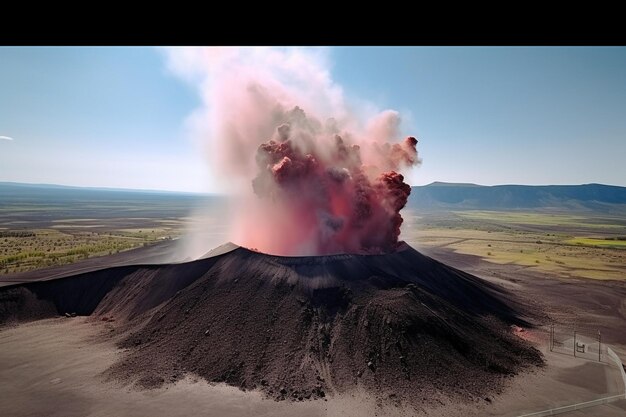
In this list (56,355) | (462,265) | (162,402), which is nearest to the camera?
(162,402)

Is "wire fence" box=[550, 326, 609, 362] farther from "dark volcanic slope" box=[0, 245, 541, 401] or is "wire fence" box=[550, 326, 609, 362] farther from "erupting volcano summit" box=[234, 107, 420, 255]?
"erupting volcano summit" box=[234, 107, 420, 255]

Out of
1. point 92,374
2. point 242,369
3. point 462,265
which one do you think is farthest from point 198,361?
point 462,265

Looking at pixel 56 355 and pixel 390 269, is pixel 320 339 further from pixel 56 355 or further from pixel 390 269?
pixel 56 355

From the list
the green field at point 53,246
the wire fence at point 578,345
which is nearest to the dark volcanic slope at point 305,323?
the wire fence at point 578,345

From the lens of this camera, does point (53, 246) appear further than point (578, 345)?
Yes

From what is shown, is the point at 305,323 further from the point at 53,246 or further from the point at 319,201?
the point at 53,246

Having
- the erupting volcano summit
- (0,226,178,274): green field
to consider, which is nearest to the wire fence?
the erupting volcano summit

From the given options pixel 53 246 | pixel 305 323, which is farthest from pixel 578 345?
pixel 53 246

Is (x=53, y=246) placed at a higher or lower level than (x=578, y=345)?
lower
